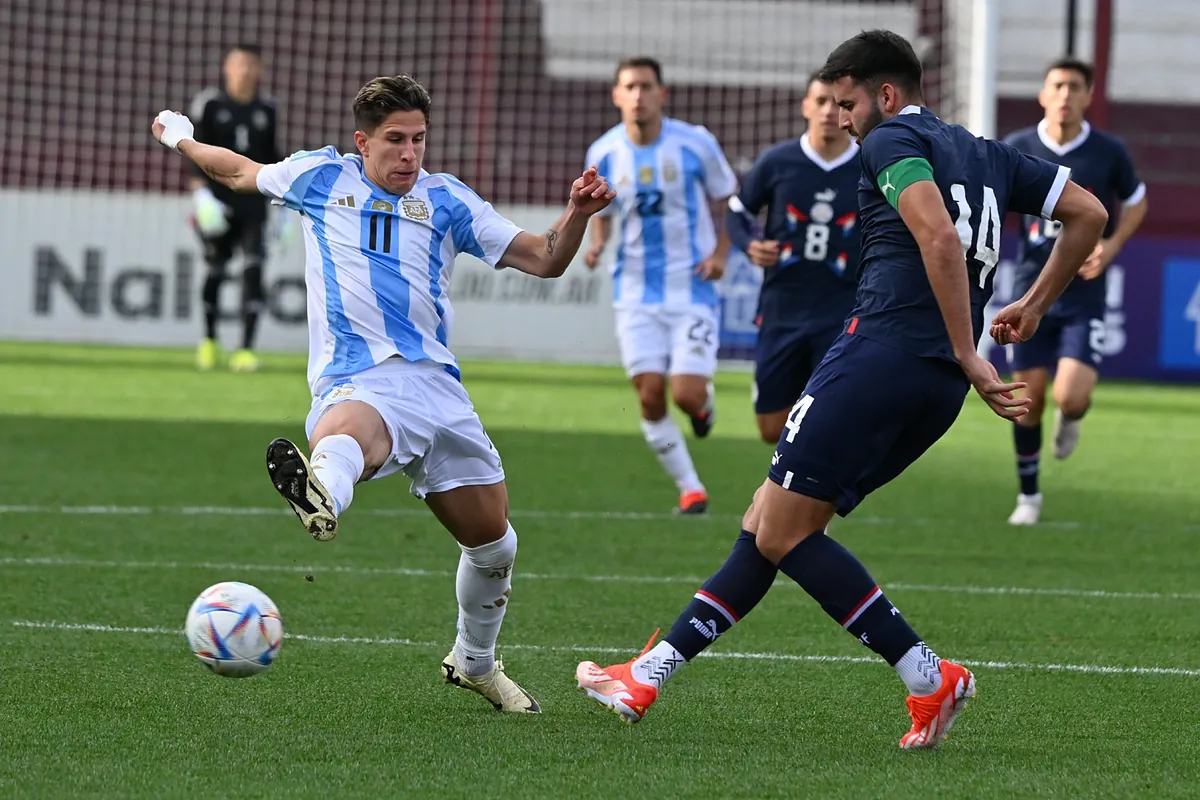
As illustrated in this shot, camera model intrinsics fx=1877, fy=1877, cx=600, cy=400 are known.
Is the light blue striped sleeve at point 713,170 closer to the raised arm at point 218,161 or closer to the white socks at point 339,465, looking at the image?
the raised arm at point 218,161

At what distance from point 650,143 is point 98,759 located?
634 cm

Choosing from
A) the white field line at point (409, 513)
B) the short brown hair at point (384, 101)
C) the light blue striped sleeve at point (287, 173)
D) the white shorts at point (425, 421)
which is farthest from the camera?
the white field line at point (409, 513)

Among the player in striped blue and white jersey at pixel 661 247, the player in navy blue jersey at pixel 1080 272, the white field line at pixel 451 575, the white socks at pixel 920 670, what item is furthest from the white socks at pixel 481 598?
the player in navy blue jersey at pixel 1080 272

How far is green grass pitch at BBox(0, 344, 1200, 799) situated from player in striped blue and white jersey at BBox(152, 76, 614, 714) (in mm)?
448

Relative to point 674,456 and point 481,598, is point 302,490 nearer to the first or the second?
point 481,598

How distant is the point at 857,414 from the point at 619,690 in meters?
0.95

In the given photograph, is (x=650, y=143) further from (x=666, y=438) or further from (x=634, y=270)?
(x=666, y=438)

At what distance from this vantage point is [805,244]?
8805mm

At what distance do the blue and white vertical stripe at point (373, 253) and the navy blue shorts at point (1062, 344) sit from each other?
4.98m

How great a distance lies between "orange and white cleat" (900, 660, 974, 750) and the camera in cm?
470

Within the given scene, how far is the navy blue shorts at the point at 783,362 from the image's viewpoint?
8797 millimetres

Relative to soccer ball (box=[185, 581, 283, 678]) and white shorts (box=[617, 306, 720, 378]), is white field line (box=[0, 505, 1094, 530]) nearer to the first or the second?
white shorts (box=[617, 306, 720, 378])

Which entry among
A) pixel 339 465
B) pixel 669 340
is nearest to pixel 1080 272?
pixel 669 340

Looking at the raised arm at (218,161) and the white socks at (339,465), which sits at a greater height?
the raised arm at (218,161)
